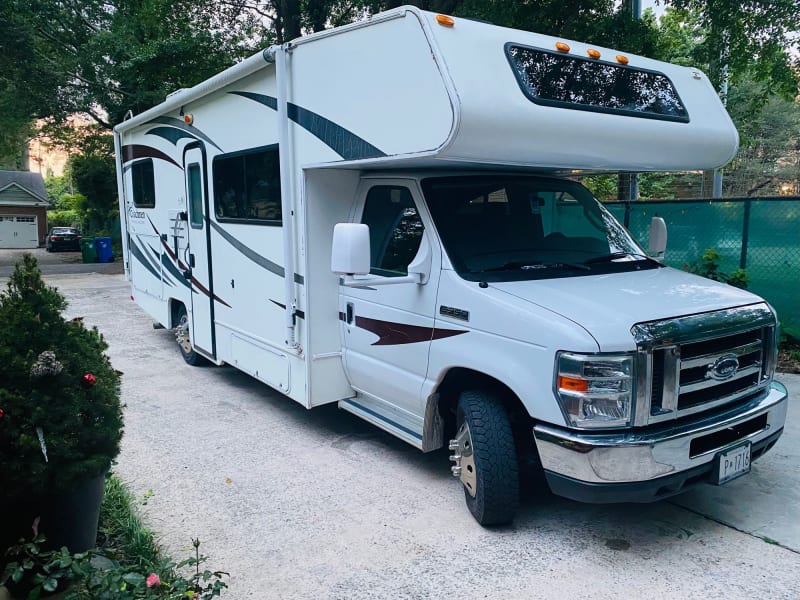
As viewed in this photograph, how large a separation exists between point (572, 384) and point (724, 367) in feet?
3.21

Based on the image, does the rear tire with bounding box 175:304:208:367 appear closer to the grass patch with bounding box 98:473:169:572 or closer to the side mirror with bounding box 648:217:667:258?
the grass patch with bounding box 98:473:169:572

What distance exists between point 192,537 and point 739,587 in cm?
301

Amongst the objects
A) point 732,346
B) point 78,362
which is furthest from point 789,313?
point 78,362

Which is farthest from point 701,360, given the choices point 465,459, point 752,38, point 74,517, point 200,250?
point 752,38

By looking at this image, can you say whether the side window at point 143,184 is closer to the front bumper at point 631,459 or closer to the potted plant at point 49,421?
the potted plant at point 49,421

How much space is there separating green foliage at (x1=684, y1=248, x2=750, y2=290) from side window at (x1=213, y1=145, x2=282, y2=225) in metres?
5.30

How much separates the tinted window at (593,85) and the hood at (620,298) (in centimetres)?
109

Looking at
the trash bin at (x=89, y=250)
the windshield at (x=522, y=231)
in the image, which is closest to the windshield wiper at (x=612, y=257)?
the windshield at (x=522, y=231)

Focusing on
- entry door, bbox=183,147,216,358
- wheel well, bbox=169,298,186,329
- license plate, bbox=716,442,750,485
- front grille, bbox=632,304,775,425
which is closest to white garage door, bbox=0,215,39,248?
wheel well, bbox=169,298,186,329

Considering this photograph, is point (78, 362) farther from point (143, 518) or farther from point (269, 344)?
point (269, 344)

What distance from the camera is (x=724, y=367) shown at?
3.64 meters

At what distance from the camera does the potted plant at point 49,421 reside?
274 centimetres

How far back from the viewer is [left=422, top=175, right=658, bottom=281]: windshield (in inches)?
165

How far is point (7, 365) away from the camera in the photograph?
9.28ft
